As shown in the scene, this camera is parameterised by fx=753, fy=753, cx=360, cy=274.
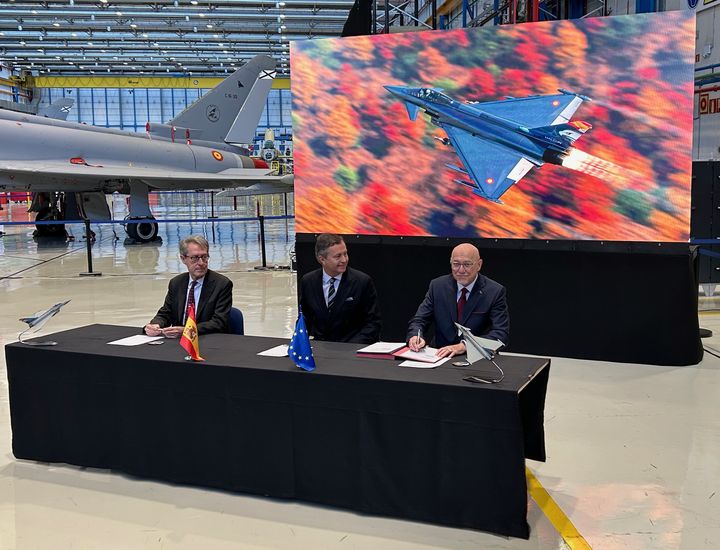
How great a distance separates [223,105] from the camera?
82.5ft

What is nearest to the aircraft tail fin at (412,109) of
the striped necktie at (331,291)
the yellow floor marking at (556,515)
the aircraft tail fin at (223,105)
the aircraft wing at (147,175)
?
the striped necktie at (331,291)

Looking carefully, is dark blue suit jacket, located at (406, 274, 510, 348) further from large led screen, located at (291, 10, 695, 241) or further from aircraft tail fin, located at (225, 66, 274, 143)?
aircraft tail fin, located at (225, 66, 274, 143)

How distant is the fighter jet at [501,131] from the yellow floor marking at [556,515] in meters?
3.80

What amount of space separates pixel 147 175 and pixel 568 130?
1463 cm

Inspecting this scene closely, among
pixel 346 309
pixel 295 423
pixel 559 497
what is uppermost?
pixel 346 309

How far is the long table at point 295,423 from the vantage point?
12.6ft

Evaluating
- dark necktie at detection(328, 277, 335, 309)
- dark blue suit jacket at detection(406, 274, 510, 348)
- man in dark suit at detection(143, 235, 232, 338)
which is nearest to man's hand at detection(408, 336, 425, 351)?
dark blue suit jacket at detection(406, 274, 510, 348)

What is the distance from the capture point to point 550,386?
6766mm

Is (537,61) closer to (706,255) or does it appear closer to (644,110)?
(644,110)

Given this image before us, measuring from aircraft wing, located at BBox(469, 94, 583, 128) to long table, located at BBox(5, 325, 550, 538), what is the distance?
386cm

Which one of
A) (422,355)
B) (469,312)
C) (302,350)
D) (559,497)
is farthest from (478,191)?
(302,350)

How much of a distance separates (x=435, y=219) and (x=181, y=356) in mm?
4215

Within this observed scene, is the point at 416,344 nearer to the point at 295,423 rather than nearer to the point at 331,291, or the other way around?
the point at 295,423

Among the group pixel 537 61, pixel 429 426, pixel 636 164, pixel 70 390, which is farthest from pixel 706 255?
pixel 70 390
